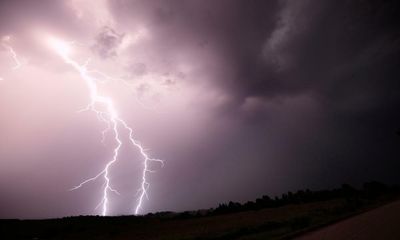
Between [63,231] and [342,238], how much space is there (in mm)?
54441

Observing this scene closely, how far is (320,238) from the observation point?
1252 cm

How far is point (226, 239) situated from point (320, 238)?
22.1 ft

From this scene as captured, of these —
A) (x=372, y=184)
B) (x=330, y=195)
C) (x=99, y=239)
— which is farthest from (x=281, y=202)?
(x=99, y=239)

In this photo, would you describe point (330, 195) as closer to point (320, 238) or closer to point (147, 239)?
point (147, 239)

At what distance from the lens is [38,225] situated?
2586 inches

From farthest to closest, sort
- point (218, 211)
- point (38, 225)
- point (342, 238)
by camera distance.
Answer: point (218, 211)
point (38, 225)
point (342, 238)

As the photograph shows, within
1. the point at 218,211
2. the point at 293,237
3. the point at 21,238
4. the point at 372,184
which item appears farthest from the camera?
the point at 372,184

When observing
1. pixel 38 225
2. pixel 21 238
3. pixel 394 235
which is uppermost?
pixel 38 225

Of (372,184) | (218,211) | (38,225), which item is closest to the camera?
(38,225)

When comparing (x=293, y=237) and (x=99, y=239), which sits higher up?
(x=99, y=239)

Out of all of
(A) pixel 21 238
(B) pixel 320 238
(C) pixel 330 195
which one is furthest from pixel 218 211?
(B) pixel 320 238

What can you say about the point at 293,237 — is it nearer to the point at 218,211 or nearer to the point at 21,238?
the point at 21,238

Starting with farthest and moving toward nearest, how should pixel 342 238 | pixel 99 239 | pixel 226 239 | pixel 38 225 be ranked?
pixel 38 225, pixel 99 239, pixel 226 239, pixel 342 238

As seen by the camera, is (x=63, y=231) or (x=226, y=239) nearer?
(x=226, y=239)
